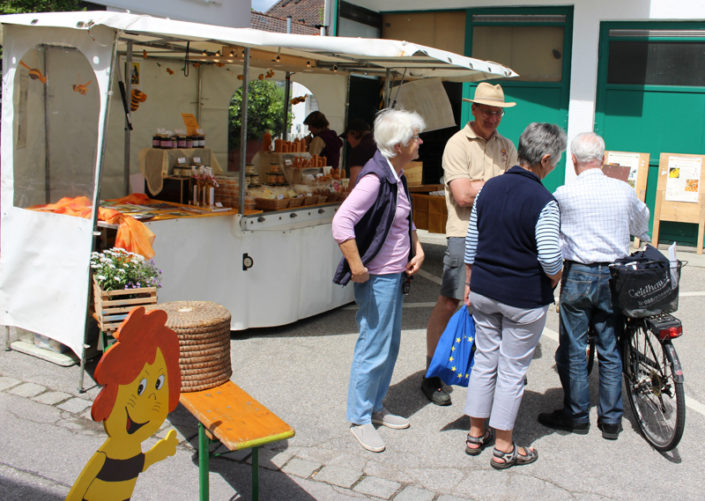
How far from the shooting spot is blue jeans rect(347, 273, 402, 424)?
378 centimetres

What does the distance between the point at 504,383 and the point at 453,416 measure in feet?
2.57

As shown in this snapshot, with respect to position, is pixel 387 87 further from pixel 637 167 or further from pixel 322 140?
pixel 637 167

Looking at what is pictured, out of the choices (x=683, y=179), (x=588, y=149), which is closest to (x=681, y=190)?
(x=683, y=179)

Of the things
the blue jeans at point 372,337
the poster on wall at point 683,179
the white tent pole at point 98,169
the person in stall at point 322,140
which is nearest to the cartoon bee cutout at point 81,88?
the white tent pole at point 98,169

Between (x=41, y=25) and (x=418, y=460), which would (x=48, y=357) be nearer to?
(x=41, y=25)

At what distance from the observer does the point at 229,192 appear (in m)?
5.64

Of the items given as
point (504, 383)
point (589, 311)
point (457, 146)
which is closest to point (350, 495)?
point (504, 383)

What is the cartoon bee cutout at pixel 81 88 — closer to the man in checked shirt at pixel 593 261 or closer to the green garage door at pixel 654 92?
the man in checked shirt at pixel 593 261

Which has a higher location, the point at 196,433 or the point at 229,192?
the point at 229,192

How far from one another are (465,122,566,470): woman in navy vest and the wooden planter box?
2.02m

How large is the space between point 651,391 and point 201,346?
95.2 inches

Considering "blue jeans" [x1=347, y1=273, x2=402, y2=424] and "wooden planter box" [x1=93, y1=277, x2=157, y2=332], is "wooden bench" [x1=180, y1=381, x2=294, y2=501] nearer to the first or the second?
"blue jeans" [x1=347, y1=273, x2=402, y2=424]

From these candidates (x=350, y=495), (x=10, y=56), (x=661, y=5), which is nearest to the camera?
(x=350, y=495)

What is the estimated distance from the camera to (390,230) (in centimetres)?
379
